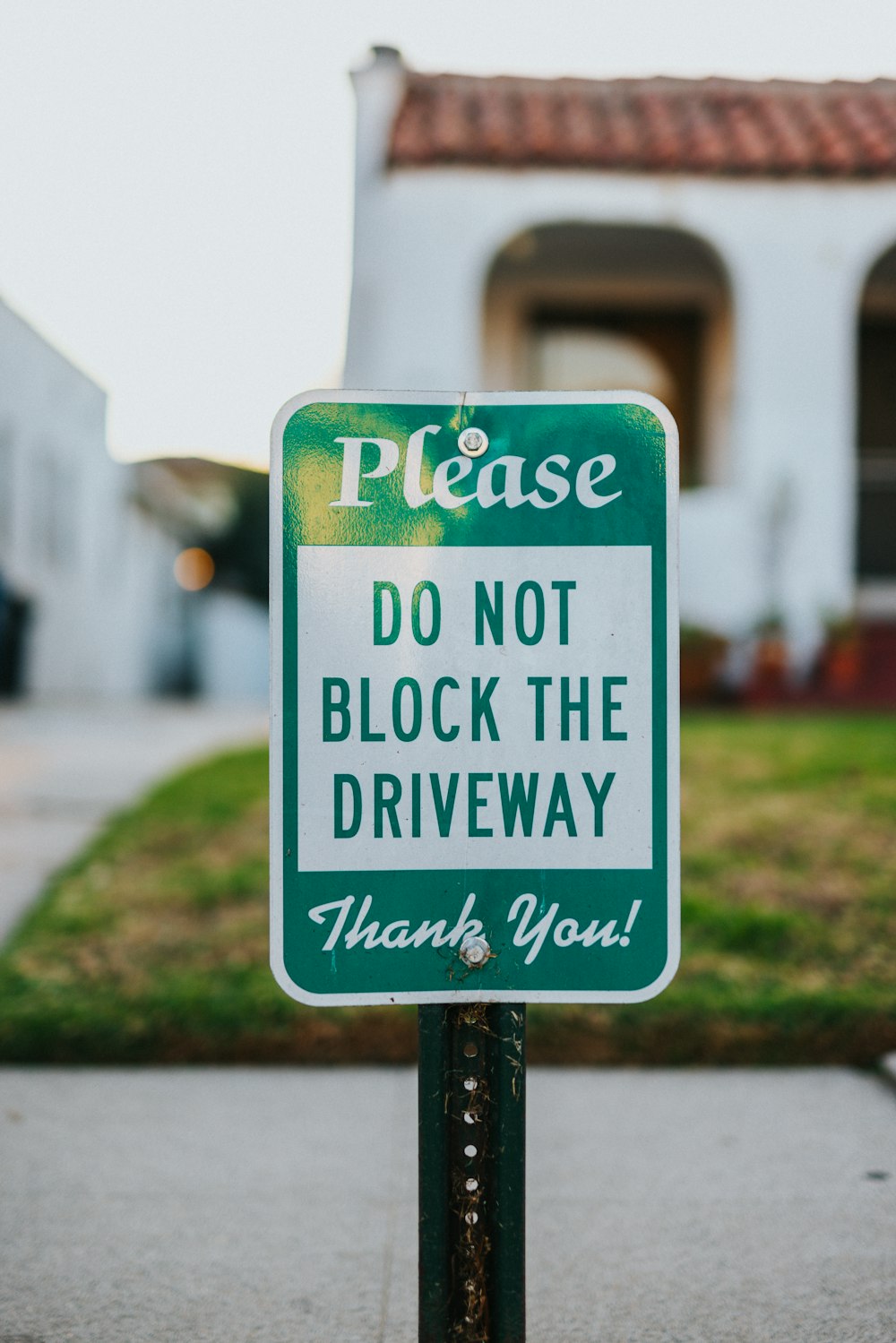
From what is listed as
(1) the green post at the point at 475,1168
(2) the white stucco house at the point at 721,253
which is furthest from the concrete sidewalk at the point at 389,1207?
(2) the white stucco house at the point at 721,253

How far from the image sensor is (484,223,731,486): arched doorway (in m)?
9.90

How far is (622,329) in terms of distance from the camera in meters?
10.4

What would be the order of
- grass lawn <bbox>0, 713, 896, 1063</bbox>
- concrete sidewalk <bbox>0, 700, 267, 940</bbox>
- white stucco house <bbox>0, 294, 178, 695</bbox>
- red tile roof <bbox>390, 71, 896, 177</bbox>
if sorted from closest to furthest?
grass lawn <bbox>0, 713, 896, 1063</bbox>
concrete sidewalk <bbox>0, 700, 267, 940</bbox>
red tile roof <bbox>390, 71, 896, 177</bbox>
white stucco house <bbox>0, 294, 178, 695</bbox>

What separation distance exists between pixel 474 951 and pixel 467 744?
275mm

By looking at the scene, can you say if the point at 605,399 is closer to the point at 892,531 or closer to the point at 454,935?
the point at 454,935

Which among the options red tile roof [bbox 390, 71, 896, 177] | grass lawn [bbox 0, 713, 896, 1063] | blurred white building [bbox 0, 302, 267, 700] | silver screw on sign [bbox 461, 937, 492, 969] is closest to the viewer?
silver screw on sign [bbox 461, 937, 492, 969]

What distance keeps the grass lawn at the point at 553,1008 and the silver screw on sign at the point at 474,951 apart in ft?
6.46

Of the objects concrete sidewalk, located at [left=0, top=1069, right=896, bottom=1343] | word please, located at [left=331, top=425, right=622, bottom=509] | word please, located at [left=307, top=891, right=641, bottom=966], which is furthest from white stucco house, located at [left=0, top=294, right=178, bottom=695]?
→ word please, located at [left=307, top=891, right=641, bottom=966]

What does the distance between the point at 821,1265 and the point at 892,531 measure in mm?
8321

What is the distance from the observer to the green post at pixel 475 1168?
5.62 ft

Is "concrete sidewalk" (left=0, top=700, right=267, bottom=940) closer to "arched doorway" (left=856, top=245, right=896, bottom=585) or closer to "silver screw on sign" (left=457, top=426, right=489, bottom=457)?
"silver screw on sign" (left=457, top=426, right=489, bottom=457)

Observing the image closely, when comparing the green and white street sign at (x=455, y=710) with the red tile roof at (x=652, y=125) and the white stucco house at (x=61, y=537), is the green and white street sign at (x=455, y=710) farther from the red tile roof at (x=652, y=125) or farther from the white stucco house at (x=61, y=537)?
the white stucco house at (x=61, y=537)

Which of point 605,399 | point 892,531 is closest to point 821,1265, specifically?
point 605,399

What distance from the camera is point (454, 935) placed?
1.70 meters
